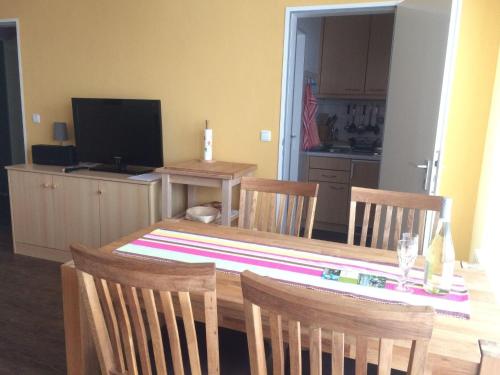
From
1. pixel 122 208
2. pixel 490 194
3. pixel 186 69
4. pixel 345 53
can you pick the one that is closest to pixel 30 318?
pixel 122 208

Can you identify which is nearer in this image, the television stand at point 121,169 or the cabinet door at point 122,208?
the cabinet door at point 122,208

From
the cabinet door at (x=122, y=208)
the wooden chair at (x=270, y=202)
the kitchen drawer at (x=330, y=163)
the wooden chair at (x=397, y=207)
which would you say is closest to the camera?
the wooden chair at (x=397, y=207)

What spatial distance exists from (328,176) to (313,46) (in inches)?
57.5

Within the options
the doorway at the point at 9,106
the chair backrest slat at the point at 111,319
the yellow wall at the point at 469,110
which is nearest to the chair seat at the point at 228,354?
the chair backrest slat at the point at 111,319

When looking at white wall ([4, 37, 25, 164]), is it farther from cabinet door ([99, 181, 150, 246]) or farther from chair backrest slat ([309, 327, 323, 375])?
chair backrest slat ([309, 327, 323, 375])

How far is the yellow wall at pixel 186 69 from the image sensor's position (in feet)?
9.18

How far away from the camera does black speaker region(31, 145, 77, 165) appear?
3682 millimetres

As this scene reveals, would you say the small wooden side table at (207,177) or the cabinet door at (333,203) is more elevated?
the small wooden side table at (207,177)

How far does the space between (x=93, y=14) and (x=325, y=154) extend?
2.59 m

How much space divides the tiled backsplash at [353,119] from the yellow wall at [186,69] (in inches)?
68.1

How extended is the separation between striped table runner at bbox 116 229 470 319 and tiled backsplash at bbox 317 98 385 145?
3.34 meters

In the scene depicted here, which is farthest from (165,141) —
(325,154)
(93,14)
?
(325,154)

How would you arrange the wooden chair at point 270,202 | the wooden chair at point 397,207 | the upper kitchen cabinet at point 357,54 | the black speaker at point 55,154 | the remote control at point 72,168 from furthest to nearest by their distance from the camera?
1. the upper kitchen cabinet at point 357,54
2. the black speaker at point 55,154
3. the remote control at point 72,168
4. the wooden chair at point 270,202
5. the wooden chair at point 397,207

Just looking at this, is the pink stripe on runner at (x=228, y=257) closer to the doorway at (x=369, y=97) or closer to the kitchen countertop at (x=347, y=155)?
the doorway at (x=369, y=97)
